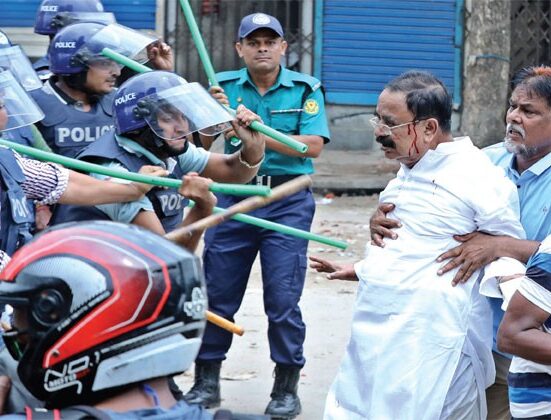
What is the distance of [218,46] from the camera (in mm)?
13789

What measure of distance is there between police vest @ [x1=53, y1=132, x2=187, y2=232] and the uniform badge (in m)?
1.45

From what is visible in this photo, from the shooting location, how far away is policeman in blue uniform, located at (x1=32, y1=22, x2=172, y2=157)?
5164 millimetres

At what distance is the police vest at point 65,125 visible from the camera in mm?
5207

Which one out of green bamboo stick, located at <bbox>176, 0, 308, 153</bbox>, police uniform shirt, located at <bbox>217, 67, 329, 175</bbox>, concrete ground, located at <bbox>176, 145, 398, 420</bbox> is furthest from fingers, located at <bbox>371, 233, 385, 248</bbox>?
concrete ground, located at <bbox>176, 145, 398, 420</bbox>

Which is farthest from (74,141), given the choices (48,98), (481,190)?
(481,190)

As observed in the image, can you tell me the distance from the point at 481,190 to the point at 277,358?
2162mm

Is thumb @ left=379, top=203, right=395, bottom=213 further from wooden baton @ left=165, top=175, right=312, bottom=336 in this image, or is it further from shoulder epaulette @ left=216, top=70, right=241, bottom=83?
shoulder epaulette @ left=216, top=70, right=241, bottom=83

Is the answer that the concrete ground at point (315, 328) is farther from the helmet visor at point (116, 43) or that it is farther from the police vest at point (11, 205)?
the police vest at point (11, 205)

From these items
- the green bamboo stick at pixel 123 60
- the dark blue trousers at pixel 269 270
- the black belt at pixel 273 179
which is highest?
the green bamboo stick at pixel 123 60

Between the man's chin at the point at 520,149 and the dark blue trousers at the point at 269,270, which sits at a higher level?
the man's chin at the point at 520,149

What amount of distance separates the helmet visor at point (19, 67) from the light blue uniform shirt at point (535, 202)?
74.4 inches

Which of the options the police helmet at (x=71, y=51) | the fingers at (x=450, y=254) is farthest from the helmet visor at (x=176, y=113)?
the fingers at (x=450, y=254)

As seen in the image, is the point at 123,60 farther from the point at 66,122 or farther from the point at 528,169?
the point at 528,169

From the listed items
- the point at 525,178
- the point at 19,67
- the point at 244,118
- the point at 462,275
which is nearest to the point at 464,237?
the point at 462,275
